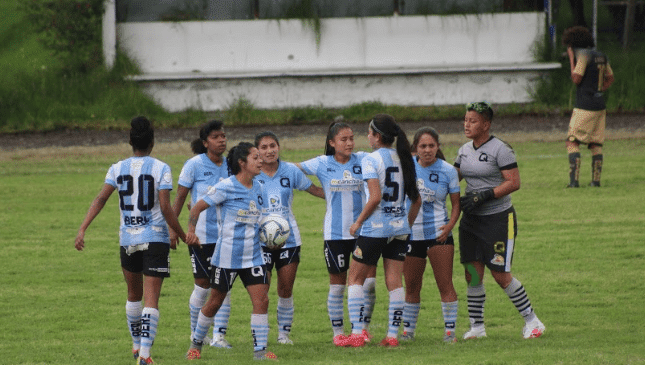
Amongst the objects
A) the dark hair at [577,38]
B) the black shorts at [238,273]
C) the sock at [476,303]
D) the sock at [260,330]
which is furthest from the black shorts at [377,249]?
the dark hair at [577,38]

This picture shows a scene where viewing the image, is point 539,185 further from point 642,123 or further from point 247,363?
point 247,363

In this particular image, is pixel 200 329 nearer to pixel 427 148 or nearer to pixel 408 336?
pixel 408 336

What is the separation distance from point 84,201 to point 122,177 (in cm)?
1014

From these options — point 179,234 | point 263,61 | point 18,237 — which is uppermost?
point 263,61

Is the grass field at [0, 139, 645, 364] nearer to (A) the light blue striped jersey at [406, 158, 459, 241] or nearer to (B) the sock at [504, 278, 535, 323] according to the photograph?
(B) the sock at [504, 278, 535, 323]

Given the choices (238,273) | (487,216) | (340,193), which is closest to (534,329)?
(487,216)

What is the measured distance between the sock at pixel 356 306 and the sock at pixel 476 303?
3.44 ft

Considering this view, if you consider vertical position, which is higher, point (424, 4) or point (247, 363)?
point (424, 4)

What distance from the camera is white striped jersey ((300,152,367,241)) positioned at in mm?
9164

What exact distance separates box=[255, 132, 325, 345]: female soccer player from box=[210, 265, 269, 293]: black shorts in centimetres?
63

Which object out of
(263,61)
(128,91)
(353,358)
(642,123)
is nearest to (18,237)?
(353,358)

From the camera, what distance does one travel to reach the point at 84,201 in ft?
59.9

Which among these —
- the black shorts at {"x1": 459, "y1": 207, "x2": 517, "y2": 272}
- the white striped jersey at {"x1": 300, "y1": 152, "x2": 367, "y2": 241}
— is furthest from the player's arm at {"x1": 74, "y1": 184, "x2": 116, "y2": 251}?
the black shorts at {"x1": 459, "y1": 207, "x2": 517, "y2": 272}

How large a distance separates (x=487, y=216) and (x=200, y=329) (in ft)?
8.69
